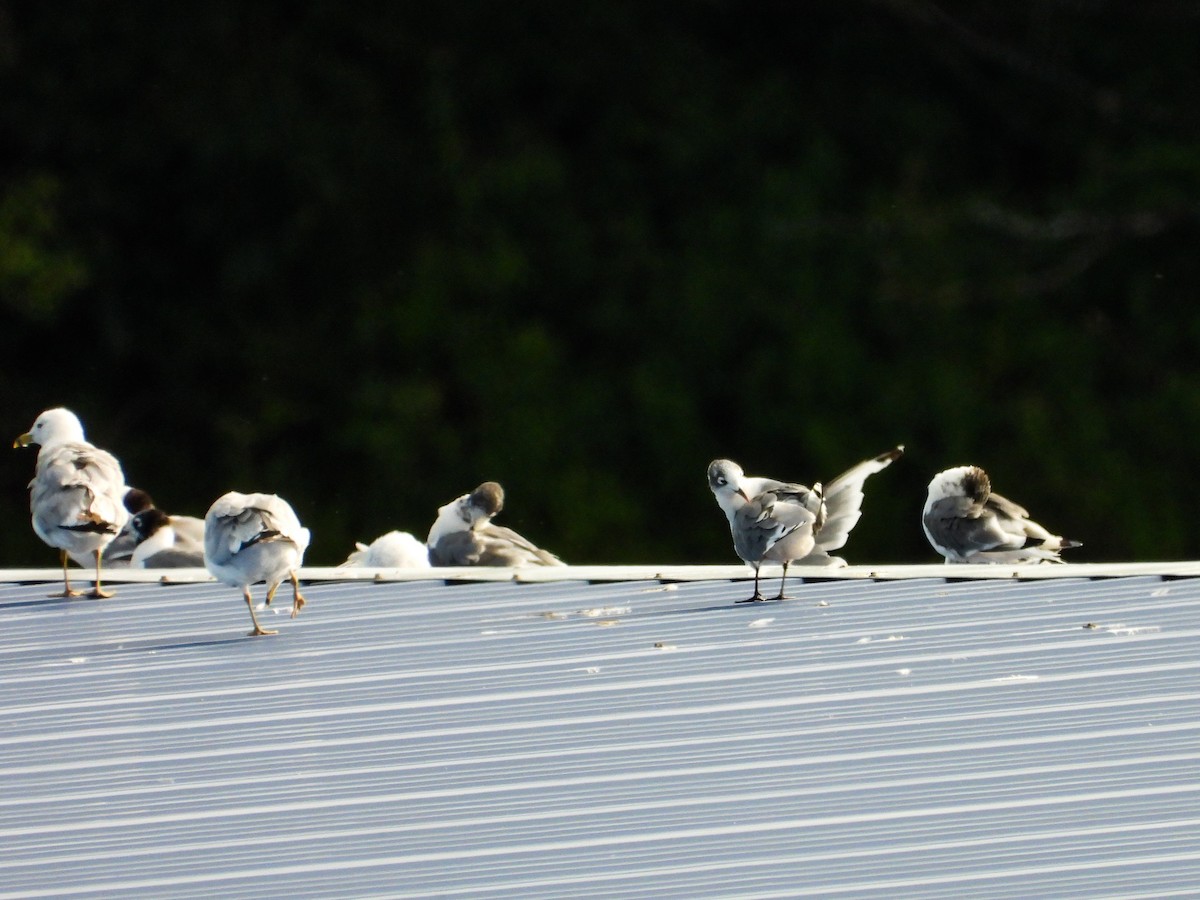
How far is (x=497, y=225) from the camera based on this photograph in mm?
19656

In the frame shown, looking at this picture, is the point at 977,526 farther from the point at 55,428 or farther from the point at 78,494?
the point at 55,428

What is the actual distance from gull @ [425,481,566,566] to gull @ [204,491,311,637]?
2.38 m

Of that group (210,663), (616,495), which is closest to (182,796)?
(210,663)

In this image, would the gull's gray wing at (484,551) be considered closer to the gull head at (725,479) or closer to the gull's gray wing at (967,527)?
the gull's gray wing at (967,527)

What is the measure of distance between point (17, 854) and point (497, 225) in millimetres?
16120

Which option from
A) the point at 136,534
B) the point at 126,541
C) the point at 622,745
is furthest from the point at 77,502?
the point at 622,745

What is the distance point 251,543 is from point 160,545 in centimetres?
261

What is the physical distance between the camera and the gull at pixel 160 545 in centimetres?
785

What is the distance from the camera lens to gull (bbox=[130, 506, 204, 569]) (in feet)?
25.8

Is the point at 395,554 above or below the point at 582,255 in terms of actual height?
below

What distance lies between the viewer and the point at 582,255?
1977cm

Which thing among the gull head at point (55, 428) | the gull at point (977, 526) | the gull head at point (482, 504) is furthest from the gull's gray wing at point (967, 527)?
the gull head at point (55, 428)

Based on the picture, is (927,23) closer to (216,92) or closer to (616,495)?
(616,495)

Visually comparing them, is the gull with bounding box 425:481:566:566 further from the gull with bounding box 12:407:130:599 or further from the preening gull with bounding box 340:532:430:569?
the gull with bounding box 12:407:130:599
